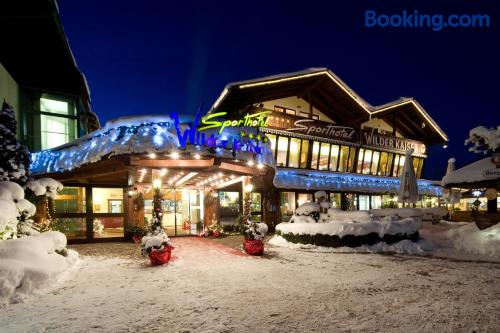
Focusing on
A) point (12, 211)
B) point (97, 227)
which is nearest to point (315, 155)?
point (97, 227)

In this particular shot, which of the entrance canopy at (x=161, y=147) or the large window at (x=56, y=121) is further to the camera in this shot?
the large window at (x=56, y=121)

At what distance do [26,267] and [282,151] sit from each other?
50.1 ft

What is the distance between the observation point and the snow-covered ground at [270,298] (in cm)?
462

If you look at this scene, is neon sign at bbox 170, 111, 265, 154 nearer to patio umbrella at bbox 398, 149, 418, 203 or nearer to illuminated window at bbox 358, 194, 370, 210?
patio umbrella at bbox 398, 149, 418, 203

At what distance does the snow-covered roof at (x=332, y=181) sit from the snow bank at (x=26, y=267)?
1224 centimetres

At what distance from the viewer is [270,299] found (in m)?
5.84

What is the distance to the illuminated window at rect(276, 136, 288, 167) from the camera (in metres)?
19.8

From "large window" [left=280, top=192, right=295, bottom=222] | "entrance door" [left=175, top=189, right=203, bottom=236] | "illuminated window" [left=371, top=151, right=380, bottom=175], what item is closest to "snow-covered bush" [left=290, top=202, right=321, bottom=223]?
"large window" [left=280, top=192, right=295, bottom=222]

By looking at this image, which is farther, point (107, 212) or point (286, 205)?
point (286, 205)

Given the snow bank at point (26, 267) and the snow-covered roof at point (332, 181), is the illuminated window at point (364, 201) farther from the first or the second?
the snow bank at point (26, 267)

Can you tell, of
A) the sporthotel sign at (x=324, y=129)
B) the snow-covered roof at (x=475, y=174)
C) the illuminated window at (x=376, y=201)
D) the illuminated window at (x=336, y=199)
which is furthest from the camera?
the illuminated window at (x=376, y=201)

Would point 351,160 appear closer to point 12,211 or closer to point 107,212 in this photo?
point 107,212

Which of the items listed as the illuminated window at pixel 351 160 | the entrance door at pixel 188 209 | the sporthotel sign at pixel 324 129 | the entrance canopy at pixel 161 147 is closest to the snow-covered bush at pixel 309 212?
the entrance canopy at pixel 161 147

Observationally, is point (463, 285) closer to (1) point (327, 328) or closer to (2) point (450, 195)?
(1) point (327, 328)
